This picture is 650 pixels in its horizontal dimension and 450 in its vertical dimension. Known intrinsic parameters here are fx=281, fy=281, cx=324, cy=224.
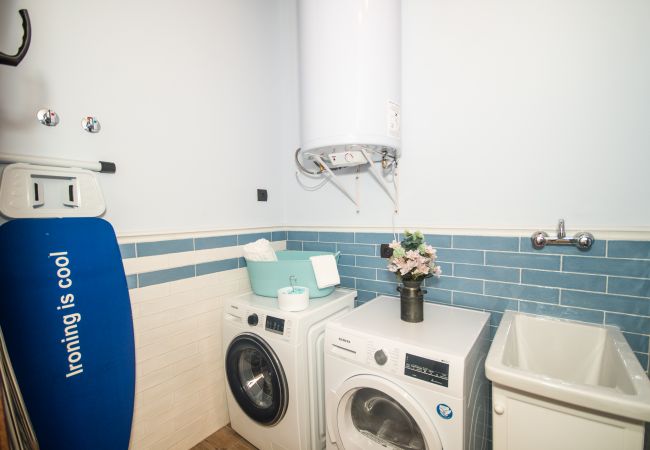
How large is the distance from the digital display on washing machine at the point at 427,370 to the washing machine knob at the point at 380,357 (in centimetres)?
8

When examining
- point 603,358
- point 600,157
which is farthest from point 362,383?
point 600,157

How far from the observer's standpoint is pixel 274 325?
1360 mm

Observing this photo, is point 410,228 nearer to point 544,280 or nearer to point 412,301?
point 412,301

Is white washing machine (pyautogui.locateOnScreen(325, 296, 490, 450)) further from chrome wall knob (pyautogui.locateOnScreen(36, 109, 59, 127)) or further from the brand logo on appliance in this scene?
chrome wall knob (pyautogui.locateOnScreen(36, 109, 59, 127))

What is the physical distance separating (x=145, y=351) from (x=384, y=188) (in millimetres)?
1507

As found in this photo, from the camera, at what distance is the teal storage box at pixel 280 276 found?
1.54 meters

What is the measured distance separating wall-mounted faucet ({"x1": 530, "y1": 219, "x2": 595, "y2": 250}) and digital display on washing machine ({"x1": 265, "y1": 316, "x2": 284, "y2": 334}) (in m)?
1.21

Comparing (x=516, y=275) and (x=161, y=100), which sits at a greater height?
(x=161, y=100)

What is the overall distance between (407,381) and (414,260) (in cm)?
47

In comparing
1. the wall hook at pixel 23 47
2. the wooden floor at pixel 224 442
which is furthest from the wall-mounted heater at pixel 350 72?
the wooden floor at pixel 224 442

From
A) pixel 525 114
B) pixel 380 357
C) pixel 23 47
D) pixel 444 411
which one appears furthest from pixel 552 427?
pixel 23 47

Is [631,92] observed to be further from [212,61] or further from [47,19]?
[47,19]

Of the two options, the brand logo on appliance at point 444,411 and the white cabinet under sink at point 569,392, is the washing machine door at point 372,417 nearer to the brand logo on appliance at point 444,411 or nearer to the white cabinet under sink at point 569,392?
the brand logo on appliance at point 444,411

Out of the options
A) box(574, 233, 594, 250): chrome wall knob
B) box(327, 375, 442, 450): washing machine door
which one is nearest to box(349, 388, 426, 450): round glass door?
box(327, 375, 442, 450): washing machine door
